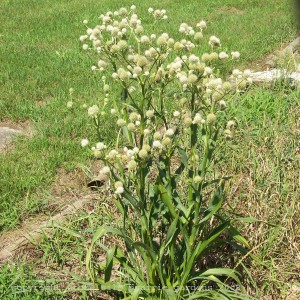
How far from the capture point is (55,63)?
6352 millimetres

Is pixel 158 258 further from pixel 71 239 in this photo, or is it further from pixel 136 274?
pixel 71 239

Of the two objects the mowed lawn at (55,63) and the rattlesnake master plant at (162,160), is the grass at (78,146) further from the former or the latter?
the rattlesnake master plant at (162,160)

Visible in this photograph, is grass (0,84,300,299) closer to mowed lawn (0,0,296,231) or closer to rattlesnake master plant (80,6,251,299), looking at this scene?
rattlesnake master plant (80,6,251,299)

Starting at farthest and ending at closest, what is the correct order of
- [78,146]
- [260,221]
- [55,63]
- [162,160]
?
[55,63] < [78,146] < [260,221] < [162,160]

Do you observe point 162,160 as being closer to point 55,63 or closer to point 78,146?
point 78,146

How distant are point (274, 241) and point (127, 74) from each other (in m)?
1.43

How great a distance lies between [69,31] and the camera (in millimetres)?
7832

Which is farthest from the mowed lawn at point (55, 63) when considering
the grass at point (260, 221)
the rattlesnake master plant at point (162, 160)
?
the rattlesnake master plant at point (162, 160)

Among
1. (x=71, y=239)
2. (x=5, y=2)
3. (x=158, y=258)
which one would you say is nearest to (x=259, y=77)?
(x=71, y=239)

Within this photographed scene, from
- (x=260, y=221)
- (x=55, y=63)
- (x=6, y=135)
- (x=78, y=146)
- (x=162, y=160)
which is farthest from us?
(x=55, y=63)

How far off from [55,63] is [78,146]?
2.31 meters

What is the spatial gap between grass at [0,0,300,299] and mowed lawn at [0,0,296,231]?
11mm

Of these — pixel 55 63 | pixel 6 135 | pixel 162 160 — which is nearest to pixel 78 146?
pixel 6 135

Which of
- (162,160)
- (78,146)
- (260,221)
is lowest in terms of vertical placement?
(78,146)
